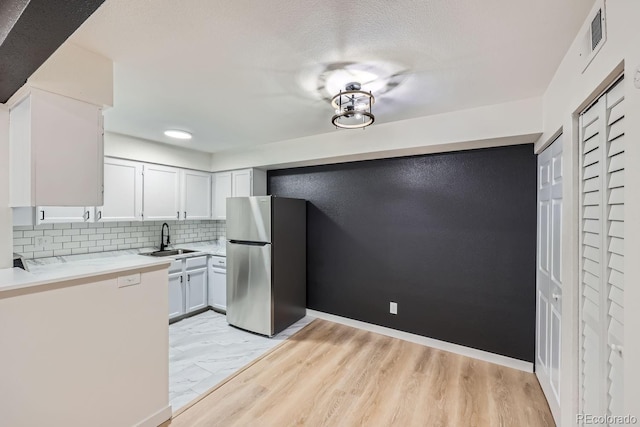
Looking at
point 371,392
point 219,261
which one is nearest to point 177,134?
point 219,261

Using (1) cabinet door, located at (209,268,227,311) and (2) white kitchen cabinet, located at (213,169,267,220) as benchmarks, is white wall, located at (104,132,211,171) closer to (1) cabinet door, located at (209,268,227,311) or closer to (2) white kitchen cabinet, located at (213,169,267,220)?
(2) white kitchen cabinet, located at (213,169,267,220)

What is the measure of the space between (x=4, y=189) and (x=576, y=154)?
338 cm

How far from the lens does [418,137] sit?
2.75 meters

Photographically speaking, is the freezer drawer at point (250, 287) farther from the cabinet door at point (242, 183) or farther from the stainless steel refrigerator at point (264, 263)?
the cabinet door at point (242, 183)

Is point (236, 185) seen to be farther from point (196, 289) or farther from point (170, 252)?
point (196, 289)

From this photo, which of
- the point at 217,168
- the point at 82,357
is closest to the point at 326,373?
the point at 82,357

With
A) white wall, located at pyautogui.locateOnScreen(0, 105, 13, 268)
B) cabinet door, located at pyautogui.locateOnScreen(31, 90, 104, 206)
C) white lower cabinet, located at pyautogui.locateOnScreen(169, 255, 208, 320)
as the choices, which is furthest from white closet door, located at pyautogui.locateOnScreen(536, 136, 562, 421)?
white lower cabinet, located at pyautogui.locateOnScreen(169, 255, 208, 320)

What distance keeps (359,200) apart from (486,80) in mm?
1855

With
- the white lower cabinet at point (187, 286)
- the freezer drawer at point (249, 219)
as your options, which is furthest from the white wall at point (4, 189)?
the freezer drawer at point (249, 219)

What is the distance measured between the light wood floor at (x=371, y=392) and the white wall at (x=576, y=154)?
2.04 feet

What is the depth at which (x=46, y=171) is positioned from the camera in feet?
4.91

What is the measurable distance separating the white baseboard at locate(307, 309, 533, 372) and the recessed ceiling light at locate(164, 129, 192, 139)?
9.50 feet

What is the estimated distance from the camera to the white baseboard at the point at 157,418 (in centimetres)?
180

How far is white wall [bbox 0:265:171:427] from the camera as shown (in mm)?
1346
